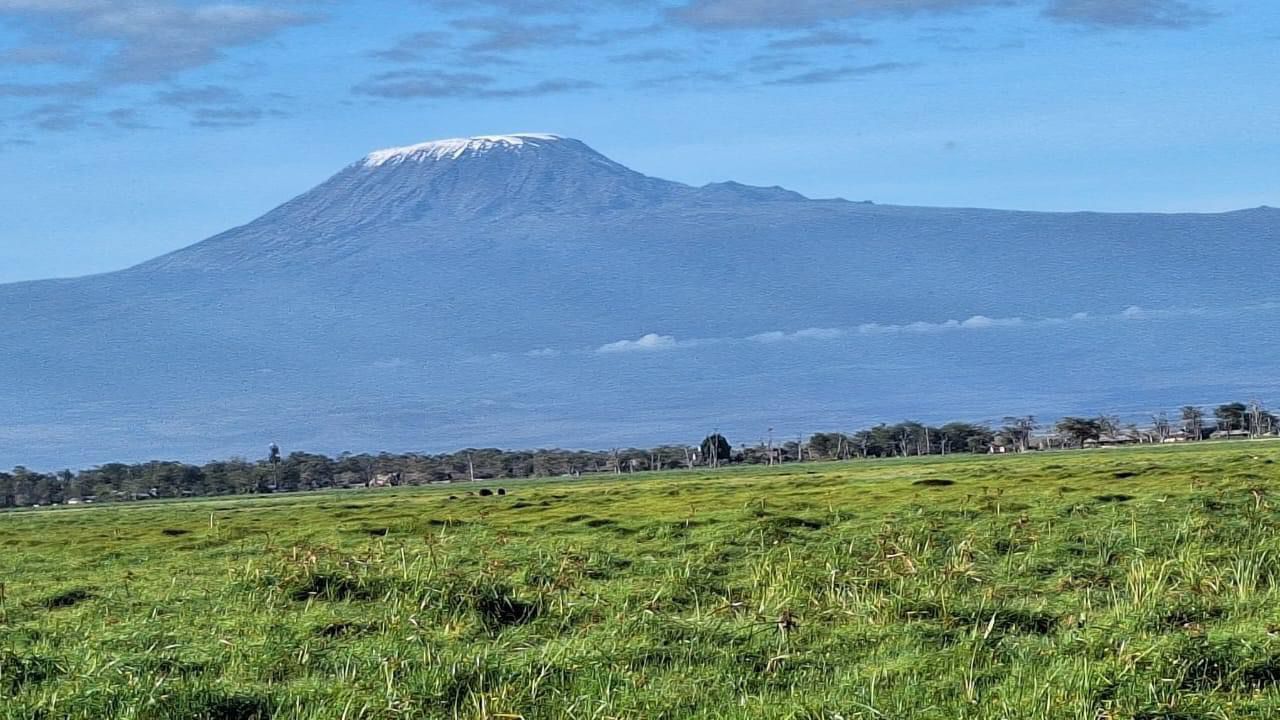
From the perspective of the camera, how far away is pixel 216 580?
2458 centimetres

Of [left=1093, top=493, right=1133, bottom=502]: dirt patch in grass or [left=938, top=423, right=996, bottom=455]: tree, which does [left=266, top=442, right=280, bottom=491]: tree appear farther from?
[left=1093, top=493, right=1133, bottom=502]: dirt patch in grass

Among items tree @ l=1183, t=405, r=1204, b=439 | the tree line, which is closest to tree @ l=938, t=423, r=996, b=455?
the tree line

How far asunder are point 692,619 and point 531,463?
12618cm

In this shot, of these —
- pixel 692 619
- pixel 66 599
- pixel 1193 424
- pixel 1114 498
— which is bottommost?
pixel 692 619

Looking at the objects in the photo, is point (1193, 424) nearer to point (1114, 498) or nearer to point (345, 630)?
point (1114, 498)

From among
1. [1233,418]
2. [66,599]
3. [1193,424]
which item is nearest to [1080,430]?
[1193,424]

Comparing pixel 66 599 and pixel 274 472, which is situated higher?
pixel 274 472

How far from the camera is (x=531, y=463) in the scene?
146500 millimetres

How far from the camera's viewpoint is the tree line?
4788 inches

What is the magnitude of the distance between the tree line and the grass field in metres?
89.2

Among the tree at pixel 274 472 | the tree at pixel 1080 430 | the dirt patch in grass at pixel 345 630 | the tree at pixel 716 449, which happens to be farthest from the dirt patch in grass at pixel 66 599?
the tree at pixel 1080 430

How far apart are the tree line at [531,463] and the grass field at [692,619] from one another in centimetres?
8923

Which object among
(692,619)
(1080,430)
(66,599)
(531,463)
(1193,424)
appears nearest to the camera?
(692,619)

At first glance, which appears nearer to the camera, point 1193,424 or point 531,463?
point 1193,424
